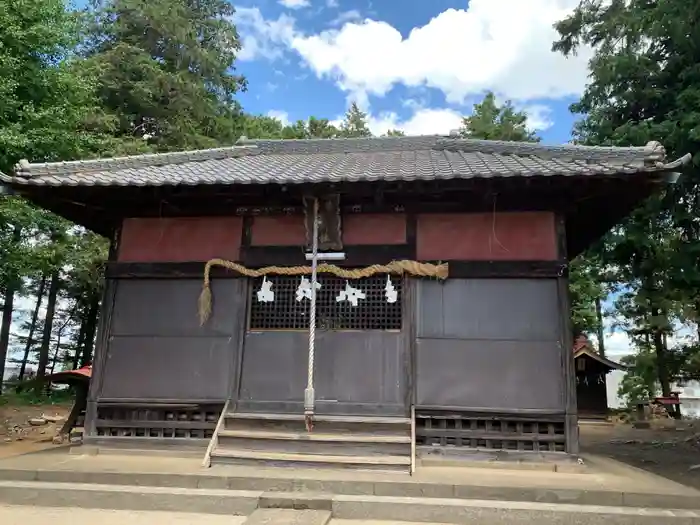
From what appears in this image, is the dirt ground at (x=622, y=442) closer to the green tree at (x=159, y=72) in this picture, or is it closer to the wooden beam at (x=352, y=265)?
the wooden beam at (x=352, y=265)

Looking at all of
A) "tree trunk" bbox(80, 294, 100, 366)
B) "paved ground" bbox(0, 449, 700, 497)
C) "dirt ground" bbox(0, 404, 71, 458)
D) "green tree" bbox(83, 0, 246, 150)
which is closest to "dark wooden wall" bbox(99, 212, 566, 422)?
"paved ground" bbox(0, 449, 700, 497)

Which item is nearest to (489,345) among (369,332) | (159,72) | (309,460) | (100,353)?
(369,332)

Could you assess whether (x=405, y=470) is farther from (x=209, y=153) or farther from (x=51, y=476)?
(x=209, y=153)

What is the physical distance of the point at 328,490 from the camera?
5.69 meters

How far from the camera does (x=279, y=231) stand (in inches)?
304

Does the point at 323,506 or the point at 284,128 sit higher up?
the point at 284,128

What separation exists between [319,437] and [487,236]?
341 cm

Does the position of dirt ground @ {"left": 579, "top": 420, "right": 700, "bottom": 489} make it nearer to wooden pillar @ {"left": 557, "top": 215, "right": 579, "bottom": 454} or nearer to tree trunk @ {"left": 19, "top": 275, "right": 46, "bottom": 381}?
wooden pillar @ {"left": 557, "top": 215, "right": 579, "bottom": 454}

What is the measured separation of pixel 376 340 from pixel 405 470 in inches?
67.2

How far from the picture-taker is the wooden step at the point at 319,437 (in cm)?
657

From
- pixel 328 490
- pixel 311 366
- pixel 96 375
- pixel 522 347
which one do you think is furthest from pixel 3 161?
pixel 522 347

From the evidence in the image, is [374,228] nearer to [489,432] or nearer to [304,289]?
[304,289]

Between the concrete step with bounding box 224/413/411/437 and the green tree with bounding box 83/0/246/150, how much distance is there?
14466 mm

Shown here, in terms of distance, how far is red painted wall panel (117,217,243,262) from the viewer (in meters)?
7.76
